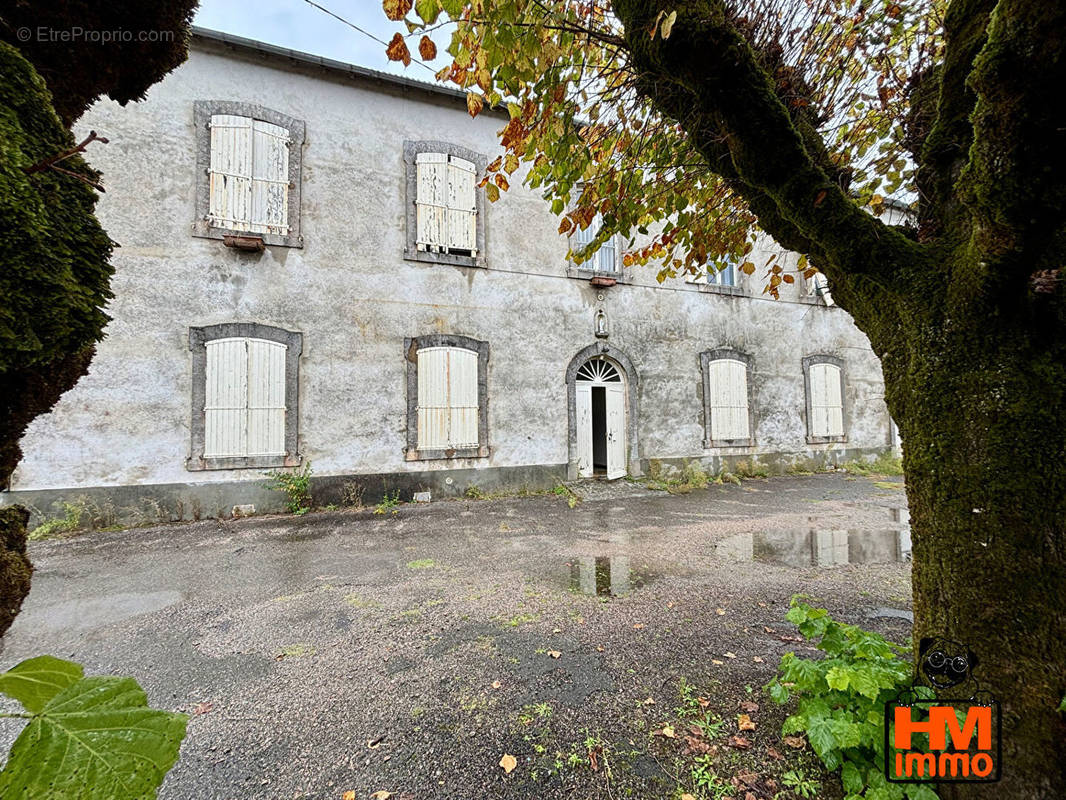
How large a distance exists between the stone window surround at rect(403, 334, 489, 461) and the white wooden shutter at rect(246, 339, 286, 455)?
72.8 inches

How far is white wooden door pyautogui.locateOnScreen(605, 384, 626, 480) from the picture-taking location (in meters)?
9.21

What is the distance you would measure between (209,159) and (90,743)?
8.45 metres

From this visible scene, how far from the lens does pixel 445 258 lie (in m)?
7.92

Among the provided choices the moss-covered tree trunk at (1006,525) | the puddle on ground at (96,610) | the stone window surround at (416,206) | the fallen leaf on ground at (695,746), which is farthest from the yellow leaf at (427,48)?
the stone window surround at (416,206)

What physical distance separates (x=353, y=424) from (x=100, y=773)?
23.4ft

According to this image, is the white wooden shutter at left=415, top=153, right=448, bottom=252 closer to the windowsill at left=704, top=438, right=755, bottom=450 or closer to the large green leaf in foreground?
the windowsill at left=704, top=438, right=755, bottom=450

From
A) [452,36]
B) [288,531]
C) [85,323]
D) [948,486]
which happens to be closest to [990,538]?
[948,486]

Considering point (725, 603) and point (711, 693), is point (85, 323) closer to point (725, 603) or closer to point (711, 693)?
point (711, 693)

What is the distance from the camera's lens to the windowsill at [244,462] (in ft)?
21.0

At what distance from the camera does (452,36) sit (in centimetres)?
231

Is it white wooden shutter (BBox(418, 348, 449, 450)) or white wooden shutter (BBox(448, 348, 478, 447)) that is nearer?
white wooden shutter (BBox(418, 348, 449, 450))

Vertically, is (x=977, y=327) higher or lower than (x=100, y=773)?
higher

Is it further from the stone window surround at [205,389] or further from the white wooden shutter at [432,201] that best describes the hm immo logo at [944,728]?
the white wooden shutter at [432,201]

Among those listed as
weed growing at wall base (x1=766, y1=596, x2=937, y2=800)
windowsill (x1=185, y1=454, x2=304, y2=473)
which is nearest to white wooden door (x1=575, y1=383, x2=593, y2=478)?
windowsill (x1=185, y1=454, x2=304, y2=473)
